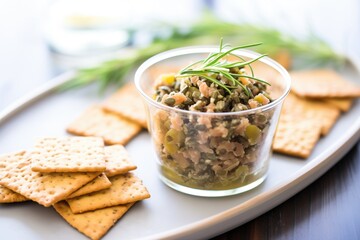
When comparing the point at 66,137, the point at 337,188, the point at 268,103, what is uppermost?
the point at 268,103

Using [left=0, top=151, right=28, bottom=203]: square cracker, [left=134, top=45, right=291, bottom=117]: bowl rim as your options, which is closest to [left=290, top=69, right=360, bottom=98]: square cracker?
[left=134, top=45, right=291, bottom=117]: bowl rim

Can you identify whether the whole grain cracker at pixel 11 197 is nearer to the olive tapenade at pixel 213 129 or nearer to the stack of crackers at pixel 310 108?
the olive tapenade at pixel 213 129

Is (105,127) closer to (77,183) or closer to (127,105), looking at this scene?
(127,105)

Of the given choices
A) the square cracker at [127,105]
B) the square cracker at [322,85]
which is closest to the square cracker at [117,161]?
the square cracker at [127,105]

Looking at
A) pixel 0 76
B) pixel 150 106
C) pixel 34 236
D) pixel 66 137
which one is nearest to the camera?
pixel 34 236

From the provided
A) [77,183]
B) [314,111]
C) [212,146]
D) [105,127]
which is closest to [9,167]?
[77,183]

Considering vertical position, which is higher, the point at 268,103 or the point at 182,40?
the point at 268,103

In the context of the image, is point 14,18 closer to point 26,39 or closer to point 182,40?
point 26,39

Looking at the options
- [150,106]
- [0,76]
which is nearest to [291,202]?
[150,106]
